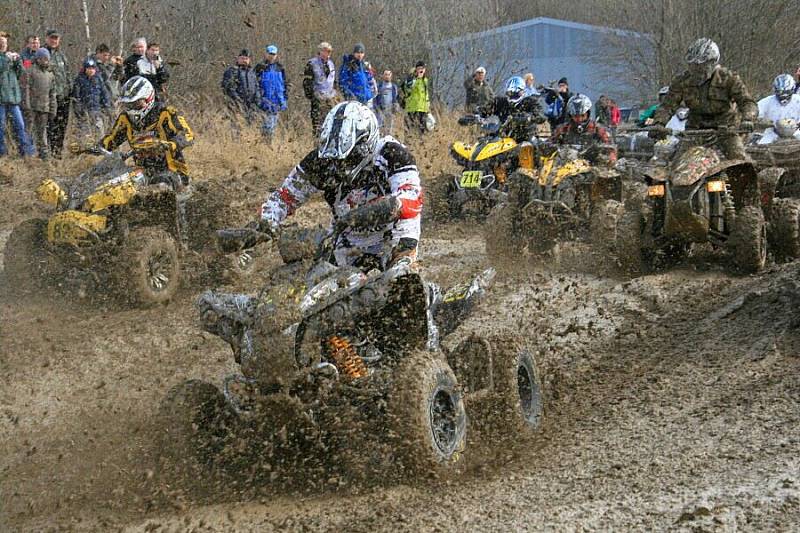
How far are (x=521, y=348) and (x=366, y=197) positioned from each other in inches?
49.5

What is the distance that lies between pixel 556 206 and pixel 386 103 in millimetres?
8299

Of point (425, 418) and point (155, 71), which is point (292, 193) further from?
point (155, 71)

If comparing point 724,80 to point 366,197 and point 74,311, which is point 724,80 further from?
point 74,311

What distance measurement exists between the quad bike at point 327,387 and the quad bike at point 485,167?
24.2ft

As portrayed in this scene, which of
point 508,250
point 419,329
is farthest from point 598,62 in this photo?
point 419,329

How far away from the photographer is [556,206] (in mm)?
10359

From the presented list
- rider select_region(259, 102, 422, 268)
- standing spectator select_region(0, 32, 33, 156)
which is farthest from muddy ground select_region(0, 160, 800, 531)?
standing spectator select_region(0, 32, 33, 156)

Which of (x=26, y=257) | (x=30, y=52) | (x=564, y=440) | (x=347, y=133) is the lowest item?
(x=564, y=440)

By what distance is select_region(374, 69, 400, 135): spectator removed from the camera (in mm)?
17812

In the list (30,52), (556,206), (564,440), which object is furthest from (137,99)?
(564,440)

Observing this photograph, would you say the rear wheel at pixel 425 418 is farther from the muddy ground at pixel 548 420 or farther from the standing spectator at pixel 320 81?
the standing spectator at pixel 320 81

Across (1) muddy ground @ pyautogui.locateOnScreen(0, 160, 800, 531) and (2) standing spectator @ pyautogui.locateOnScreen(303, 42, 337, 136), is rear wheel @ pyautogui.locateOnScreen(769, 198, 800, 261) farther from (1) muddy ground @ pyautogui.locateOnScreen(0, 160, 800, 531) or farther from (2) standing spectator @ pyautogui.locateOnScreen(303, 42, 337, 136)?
(2) standing spectator @ pyautogui.locateOnScreen(303, 42, 337, 136)

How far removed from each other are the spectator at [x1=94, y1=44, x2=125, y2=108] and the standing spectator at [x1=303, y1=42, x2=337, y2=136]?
2891 millimetres

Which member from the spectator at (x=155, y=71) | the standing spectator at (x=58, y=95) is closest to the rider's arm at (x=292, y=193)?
the spectator at (x=155, y=71)
